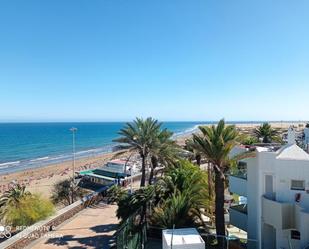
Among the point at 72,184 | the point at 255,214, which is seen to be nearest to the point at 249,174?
the point at 255,214

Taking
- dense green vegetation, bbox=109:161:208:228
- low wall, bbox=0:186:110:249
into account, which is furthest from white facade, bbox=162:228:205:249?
low wall, bbox=0:186:110:249

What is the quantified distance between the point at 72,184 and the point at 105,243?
1257 cm

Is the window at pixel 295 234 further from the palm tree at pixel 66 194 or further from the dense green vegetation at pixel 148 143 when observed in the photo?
the palm tree at pixel 66 194

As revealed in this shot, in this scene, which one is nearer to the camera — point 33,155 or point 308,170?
point 308,170

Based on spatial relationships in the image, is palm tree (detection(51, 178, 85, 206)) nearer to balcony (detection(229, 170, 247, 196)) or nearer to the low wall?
the low wall

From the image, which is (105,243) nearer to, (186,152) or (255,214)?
(255,214)

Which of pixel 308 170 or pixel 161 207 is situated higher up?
pixel 308 170

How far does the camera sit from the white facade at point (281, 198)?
527 inches

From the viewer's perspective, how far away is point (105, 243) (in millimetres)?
17078

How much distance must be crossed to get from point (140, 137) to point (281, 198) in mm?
14922

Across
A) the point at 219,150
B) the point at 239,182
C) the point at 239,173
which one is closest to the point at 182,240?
the point at 219,150

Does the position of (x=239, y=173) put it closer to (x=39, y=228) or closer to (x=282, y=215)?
(x=282, y=215)

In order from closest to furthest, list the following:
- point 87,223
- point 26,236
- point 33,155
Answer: point 26,236, point 87,223, point 33,155

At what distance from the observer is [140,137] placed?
27016mm
